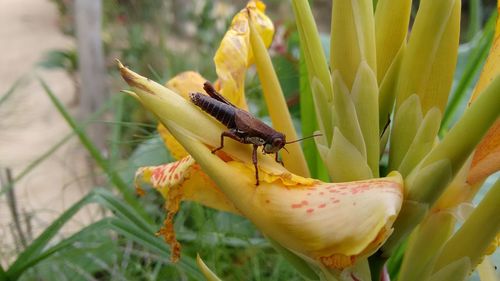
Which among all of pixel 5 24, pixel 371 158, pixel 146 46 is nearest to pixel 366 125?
pixel 371 158

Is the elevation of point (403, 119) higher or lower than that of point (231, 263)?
higher

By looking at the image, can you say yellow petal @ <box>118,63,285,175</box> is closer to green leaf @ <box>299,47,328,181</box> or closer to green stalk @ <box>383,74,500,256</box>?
green stalk @ <box>383,74,500,256</box>

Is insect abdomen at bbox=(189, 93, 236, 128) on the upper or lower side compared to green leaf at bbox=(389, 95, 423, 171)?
upper

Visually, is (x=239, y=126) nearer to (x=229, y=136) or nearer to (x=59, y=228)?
(x=229, y=136)

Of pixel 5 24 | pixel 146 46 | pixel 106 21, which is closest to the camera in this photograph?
pixel 146 46

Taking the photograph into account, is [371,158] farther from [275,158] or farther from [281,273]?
[281,273]

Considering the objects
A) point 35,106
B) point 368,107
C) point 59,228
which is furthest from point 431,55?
point 35,106

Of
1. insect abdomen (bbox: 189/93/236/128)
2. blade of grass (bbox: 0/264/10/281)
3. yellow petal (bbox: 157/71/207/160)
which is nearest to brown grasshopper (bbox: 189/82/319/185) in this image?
insect abdomen (bbox: 189/93/236/128)
